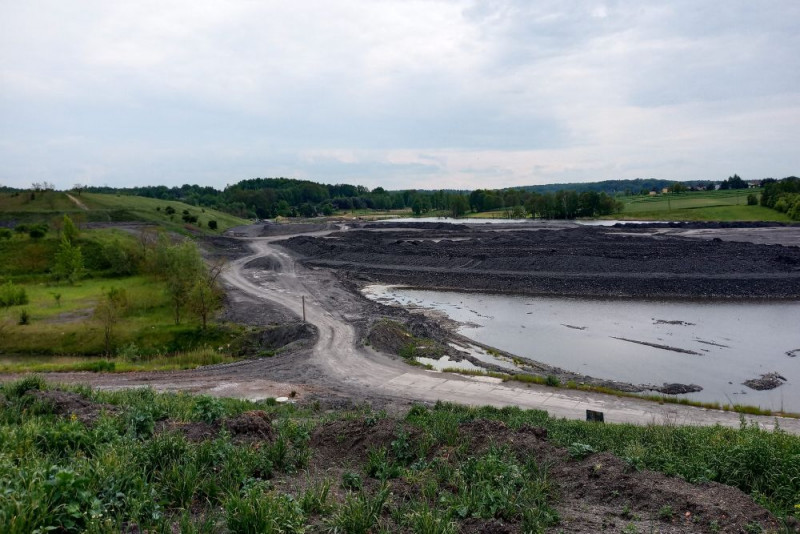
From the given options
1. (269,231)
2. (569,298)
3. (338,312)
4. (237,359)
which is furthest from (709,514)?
(269,231)

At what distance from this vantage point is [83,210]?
273 ft

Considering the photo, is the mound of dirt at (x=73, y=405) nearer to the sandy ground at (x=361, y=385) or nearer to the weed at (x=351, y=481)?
the weed at (x=351, y=481)

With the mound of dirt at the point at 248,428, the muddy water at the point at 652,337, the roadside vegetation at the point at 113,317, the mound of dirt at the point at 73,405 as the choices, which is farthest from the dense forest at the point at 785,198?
the mound of dirt at the point at 73,405

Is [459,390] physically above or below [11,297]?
below

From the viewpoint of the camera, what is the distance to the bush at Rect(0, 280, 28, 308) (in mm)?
38031

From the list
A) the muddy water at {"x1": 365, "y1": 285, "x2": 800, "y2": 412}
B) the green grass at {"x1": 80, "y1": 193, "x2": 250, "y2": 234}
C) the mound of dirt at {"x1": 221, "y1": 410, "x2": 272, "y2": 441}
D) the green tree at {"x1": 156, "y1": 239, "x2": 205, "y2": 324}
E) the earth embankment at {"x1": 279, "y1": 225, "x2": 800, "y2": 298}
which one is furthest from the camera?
the green grass at {"x1": 80, "y1": 193, "x2": 250, "y2": 234}

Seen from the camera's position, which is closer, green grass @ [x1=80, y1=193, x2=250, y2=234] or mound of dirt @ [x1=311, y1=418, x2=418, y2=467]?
mound of dirt @ [x1=311, y1=418, x2=418, y2=467]

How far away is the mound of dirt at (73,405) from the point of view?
1162 centimetres

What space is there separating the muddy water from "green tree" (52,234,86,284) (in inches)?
1093

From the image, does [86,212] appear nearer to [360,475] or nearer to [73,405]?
[73,405]

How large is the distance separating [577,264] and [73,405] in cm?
4740

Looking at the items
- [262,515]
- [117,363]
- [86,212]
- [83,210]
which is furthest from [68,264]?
[262,515]

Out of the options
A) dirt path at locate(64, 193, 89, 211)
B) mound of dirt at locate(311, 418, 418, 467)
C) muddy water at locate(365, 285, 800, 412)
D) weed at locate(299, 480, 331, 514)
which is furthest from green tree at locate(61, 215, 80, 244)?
weed at locate(299, 480, 331, 514)

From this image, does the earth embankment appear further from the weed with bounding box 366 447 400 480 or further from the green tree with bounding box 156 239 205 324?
the weed with bounding box 366 447 400 480
